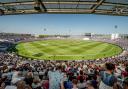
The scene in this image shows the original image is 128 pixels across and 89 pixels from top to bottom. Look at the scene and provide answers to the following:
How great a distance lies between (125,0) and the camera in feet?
29.0

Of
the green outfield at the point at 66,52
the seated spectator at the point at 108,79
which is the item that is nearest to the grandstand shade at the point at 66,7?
the seated spectator at the point at 108,79

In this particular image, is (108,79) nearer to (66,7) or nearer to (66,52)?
(66,7)

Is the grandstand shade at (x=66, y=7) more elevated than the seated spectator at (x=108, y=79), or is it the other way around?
the grandstand shade at (x=66, y=7)

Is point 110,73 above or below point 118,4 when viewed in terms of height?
below

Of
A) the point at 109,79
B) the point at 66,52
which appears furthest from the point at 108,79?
the point at 66,52

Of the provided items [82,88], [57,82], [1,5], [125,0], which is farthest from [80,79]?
[1,5]

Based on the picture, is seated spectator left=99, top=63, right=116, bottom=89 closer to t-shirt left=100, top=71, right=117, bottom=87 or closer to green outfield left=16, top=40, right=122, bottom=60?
t-shirt left=100, top=71, right=117, bottom=87

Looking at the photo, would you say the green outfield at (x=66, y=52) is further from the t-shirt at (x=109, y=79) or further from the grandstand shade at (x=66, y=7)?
the t-shirt at (x=109, y=79)

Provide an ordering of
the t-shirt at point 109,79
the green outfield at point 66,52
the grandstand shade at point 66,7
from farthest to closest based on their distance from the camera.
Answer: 1. the green outfield at point 66,52
2. the grandstand shade at point 66,7
3. the t-shirt at point 109,79

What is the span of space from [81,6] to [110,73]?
5984 mm

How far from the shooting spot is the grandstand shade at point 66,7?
9409mm

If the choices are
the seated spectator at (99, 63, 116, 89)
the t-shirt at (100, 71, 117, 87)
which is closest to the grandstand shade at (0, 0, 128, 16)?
the seated spectator at (99, 63, 116, 89)

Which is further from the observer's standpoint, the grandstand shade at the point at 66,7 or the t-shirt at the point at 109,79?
the grandstand shade at the point at 66,7

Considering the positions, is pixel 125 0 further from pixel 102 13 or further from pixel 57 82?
pixel 57 82
